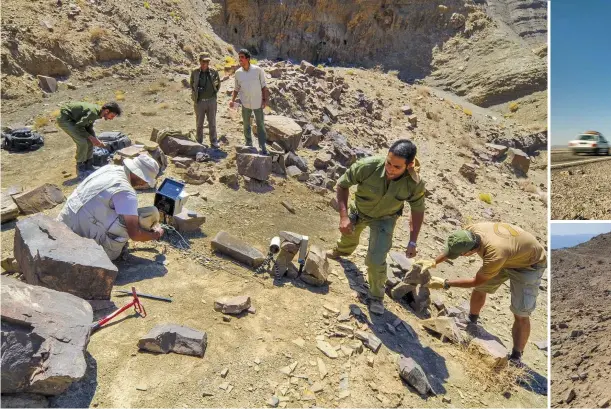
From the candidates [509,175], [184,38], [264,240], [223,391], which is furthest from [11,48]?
[509,175]

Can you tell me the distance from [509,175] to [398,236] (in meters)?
9.65

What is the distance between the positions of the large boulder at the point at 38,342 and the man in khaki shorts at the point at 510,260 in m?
3.37

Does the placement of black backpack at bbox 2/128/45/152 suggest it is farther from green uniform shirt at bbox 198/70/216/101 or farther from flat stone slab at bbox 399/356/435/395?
flat stone slab at bbox 399/356/435/395

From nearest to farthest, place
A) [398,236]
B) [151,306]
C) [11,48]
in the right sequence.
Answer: [151,306], [398,236], [11,48]

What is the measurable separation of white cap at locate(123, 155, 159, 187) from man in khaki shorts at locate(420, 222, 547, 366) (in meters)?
3.13

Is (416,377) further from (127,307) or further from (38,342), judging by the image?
(38,342)

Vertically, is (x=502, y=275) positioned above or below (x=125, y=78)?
below

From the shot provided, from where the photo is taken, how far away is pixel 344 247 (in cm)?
546

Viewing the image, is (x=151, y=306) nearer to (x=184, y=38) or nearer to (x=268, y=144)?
(x=268, y=144)

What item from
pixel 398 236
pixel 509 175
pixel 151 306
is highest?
pixel 151 306

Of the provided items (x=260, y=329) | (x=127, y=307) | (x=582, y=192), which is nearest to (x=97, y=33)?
(x=127, y=307)

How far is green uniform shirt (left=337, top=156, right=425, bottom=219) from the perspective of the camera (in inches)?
176

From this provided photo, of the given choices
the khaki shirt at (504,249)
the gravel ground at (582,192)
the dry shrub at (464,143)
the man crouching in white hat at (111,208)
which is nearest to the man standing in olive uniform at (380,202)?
the khaki shirt at (504,249)

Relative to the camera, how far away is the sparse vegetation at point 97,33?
13492 mm
